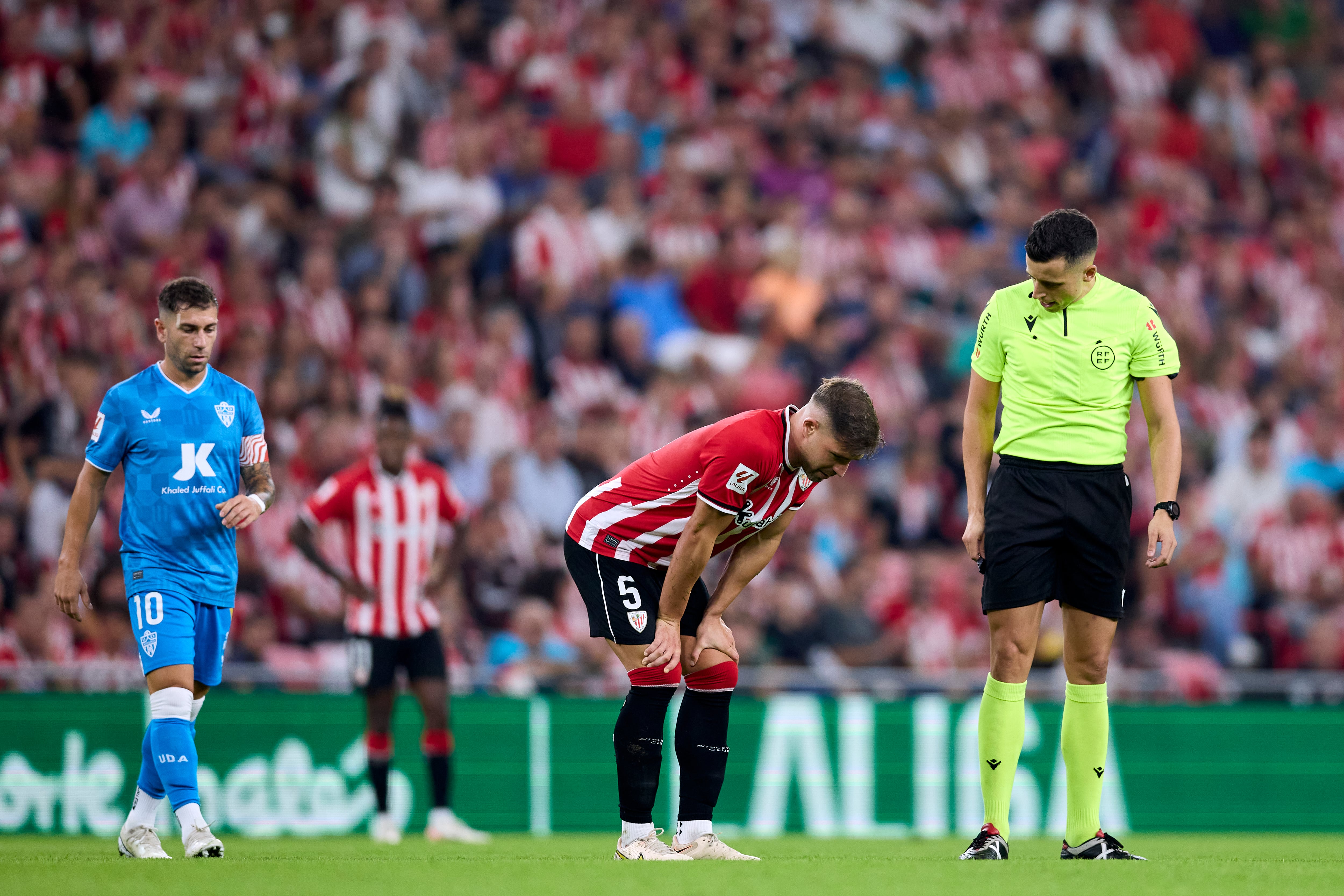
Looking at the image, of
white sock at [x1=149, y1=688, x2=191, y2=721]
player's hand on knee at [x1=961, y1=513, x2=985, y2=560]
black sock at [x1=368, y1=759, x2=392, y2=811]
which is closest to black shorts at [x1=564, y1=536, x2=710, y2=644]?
player's hand on knee at [x1=961, y1=513, x2=985, y2=560]

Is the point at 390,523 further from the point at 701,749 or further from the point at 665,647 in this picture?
the point at 665,647

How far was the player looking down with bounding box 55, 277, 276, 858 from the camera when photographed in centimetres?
687

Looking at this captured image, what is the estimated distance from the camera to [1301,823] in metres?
12.0

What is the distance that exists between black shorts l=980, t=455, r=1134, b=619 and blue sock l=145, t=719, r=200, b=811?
332 cm

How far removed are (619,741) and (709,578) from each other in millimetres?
5969

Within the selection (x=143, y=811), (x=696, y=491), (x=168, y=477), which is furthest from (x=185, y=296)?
(x=696, y=491)

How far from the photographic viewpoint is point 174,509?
7.02 metres

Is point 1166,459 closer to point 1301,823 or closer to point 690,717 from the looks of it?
point 690,717

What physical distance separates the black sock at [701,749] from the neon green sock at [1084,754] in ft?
4.59

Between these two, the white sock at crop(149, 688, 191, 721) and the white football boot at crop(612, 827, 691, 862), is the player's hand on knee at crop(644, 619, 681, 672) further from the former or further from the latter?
the white sock at crop(149, 688, 191, 721)

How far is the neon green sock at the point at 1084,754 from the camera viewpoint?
21.9 ft

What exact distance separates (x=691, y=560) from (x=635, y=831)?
118 cm

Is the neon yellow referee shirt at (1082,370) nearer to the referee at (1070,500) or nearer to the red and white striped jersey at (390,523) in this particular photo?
the referee at (1070,500)

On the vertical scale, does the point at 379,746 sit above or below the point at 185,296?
below
